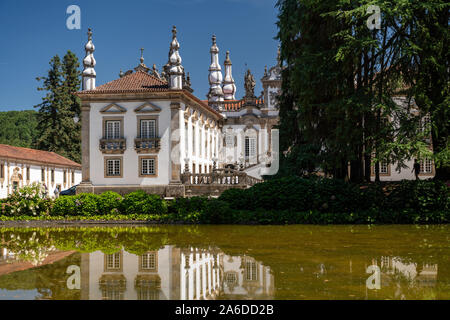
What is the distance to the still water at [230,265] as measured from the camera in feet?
19.6

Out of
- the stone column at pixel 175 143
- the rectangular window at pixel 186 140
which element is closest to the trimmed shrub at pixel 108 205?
the stone column at pixel 175 143

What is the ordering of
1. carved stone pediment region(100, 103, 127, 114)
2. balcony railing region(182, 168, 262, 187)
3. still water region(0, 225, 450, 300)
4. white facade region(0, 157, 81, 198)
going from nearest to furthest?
still water region(0, 225, 450, 300) → balcony railing region(182, 168, 262, 187) → carved stone pediment region(100, 103, 127, 114) → white facade region(0, 157, 81, 198)

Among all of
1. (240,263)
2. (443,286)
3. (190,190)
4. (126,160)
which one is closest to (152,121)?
(126,160)

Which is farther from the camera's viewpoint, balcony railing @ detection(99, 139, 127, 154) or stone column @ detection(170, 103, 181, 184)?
balcony railing @ detection(99, 139, 127, 154)

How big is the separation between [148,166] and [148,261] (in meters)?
20.5

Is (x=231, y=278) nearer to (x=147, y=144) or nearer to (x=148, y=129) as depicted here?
(x=147, y=144)

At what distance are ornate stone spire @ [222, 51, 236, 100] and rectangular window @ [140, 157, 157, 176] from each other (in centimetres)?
2453

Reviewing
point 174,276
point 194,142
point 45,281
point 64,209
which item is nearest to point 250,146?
point 194,142

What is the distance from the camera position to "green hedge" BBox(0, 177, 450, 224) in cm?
1556

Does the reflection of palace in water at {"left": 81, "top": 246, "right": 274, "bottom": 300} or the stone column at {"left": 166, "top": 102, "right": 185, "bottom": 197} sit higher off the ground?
the stone column at {"left": 166, "top": 102, "right": 185, "bottom": 197}

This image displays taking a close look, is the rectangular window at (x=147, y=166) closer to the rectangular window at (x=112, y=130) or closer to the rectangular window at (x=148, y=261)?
the rectangular window at (x=112, y=130)

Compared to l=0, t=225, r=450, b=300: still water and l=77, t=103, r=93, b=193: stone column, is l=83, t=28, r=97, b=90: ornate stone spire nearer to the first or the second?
l=77, t=103, r=93, b=193: stone column

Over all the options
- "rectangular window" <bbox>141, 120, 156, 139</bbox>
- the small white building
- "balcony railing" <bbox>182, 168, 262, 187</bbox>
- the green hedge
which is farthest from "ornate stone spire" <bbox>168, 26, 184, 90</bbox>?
the small white building
